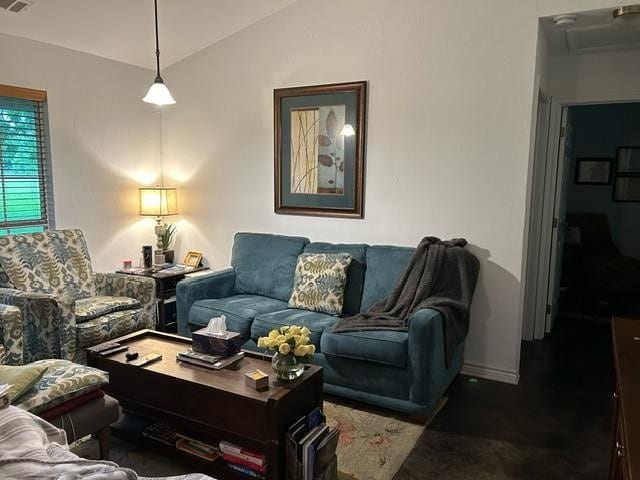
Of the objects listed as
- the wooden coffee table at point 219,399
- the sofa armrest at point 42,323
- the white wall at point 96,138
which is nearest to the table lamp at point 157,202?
the white wall at point 96,138

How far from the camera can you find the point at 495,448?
100 inches

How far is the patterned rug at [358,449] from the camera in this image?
2.34 m

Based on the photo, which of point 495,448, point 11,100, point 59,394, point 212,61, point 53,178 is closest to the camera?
point 59,394

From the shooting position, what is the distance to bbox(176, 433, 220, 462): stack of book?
229cm

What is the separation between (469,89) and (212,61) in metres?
2.28

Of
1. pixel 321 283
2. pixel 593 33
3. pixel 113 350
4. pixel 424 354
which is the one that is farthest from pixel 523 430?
pixel 593 33

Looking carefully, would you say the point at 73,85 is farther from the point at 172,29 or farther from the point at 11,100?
the point at 172,29

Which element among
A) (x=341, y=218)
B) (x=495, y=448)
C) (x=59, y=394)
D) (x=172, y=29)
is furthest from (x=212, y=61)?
(x=495, y=448)

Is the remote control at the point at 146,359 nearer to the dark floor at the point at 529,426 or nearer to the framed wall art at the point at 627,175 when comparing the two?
the dark floor at the point at 529,426

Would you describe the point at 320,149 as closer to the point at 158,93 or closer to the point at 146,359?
the point at 158,93

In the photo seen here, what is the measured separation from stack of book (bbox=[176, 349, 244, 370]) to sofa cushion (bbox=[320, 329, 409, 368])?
0.63 meters

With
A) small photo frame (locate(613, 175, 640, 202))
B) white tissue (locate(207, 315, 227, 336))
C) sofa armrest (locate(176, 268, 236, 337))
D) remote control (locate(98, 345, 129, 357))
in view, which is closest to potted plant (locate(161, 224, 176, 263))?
sofa armrest (locate(176, 268, 236, 337))

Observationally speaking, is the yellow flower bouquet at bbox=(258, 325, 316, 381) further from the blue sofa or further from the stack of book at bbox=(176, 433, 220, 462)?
the blue sofa

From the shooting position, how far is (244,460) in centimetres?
217
